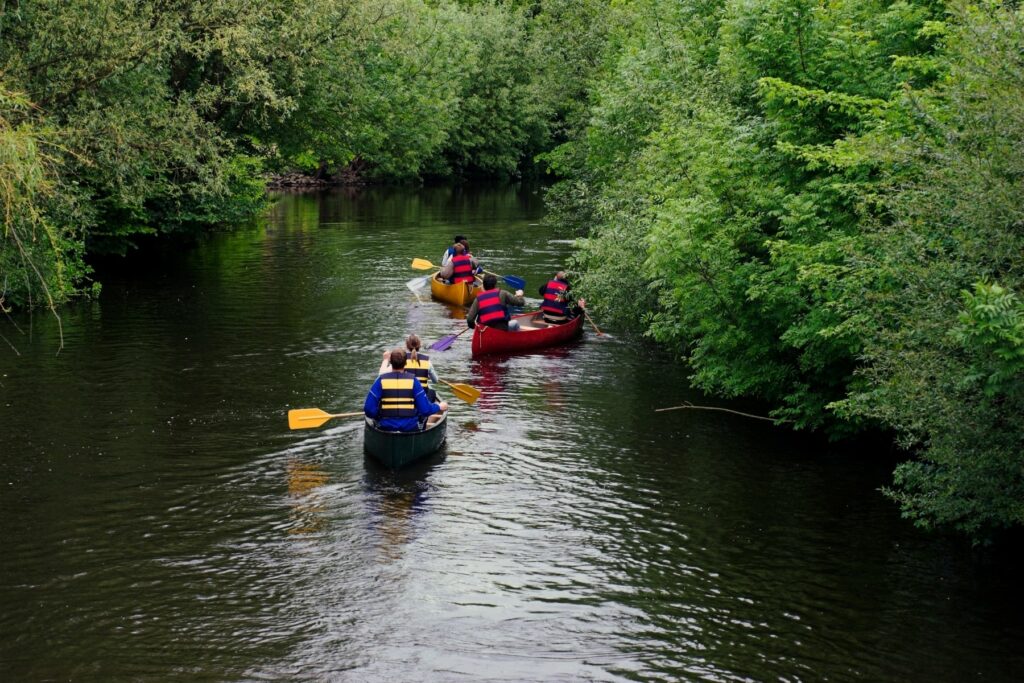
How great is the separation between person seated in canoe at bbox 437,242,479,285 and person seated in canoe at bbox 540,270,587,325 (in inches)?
164

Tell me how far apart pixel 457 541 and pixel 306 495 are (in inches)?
93.1

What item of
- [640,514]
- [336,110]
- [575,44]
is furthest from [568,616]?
[575,44]

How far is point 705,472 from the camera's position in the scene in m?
15.1

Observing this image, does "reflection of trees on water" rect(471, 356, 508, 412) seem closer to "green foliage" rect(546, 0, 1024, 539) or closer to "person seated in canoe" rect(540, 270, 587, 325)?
"person seated in canoe" rect(540, 270, 587, 325)

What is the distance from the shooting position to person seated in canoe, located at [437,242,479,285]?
2756 cm

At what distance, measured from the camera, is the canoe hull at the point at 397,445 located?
579 inches

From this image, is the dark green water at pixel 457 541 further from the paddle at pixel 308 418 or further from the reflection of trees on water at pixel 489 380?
the paddle at pixel 308 418

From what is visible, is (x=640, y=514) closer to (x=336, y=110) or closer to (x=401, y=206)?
(x=336, y=110)

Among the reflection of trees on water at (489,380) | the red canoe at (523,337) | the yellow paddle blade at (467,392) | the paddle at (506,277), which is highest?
the paddle at (506,277)

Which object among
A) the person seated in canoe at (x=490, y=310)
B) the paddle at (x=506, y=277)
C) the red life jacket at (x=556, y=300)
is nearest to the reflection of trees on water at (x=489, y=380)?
the person seated in canoe at (x=490, y=310)

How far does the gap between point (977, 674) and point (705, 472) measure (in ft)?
18.5

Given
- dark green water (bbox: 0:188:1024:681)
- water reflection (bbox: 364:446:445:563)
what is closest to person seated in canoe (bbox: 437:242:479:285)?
dark green water (bbox: 0:188:1024:681)

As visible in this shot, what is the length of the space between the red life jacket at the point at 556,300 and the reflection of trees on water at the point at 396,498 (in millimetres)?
8316

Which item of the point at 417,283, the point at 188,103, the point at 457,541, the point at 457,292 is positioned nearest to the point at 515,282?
the point at 457,292
